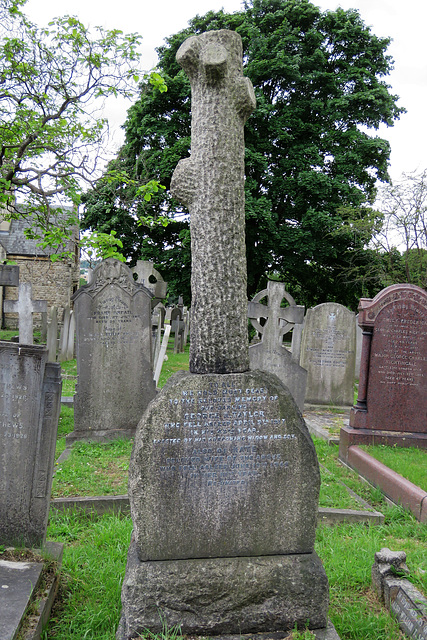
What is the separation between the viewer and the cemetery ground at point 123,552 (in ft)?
10.2

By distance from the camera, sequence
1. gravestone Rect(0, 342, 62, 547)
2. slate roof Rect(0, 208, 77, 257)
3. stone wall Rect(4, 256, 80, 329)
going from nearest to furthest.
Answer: gravestone Rect(0, 342, 62, 547)
stone wall Rect(4, 256, 80, 329)
slate roof Rect(0, 208, 77, 257)

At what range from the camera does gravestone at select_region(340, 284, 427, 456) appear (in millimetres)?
6902

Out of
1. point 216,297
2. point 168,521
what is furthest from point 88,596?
point 216,297

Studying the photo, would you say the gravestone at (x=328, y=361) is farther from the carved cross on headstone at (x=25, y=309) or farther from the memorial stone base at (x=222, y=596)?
the memorial stone base at (x=222, y=596)

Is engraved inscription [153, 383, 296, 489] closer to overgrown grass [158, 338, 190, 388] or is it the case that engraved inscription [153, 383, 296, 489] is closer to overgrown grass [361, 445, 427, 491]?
overgrown grass [361, 445, 427, 491]

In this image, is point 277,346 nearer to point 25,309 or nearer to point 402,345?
point 402,345

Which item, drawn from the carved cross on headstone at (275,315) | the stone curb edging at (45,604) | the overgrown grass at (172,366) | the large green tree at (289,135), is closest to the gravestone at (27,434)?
the stone curb edging at (45,604)

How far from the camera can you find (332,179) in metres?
19.3

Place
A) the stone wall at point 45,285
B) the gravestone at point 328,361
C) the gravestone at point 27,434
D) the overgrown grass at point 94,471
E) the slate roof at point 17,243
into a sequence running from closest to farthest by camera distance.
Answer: the gravestone at point 27,434 < the overgrown grass at point 94,471 < the gravestone at point 328,361 < the stone wall at point 45,285 < the slate roof at point 17,243

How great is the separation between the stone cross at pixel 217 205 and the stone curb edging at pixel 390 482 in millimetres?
2816

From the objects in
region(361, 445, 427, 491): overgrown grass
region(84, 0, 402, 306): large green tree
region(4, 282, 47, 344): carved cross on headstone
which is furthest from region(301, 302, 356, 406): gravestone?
region(84, 0, 402, 306): large green tree

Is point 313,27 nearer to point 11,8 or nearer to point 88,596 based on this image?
point 11,8

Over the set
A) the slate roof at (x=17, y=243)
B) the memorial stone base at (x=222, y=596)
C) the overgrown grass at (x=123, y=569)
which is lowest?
the overgrown grass at (x=123, y=569)

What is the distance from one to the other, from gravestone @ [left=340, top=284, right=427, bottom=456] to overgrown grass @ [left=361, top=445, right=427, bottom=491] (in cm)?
37
